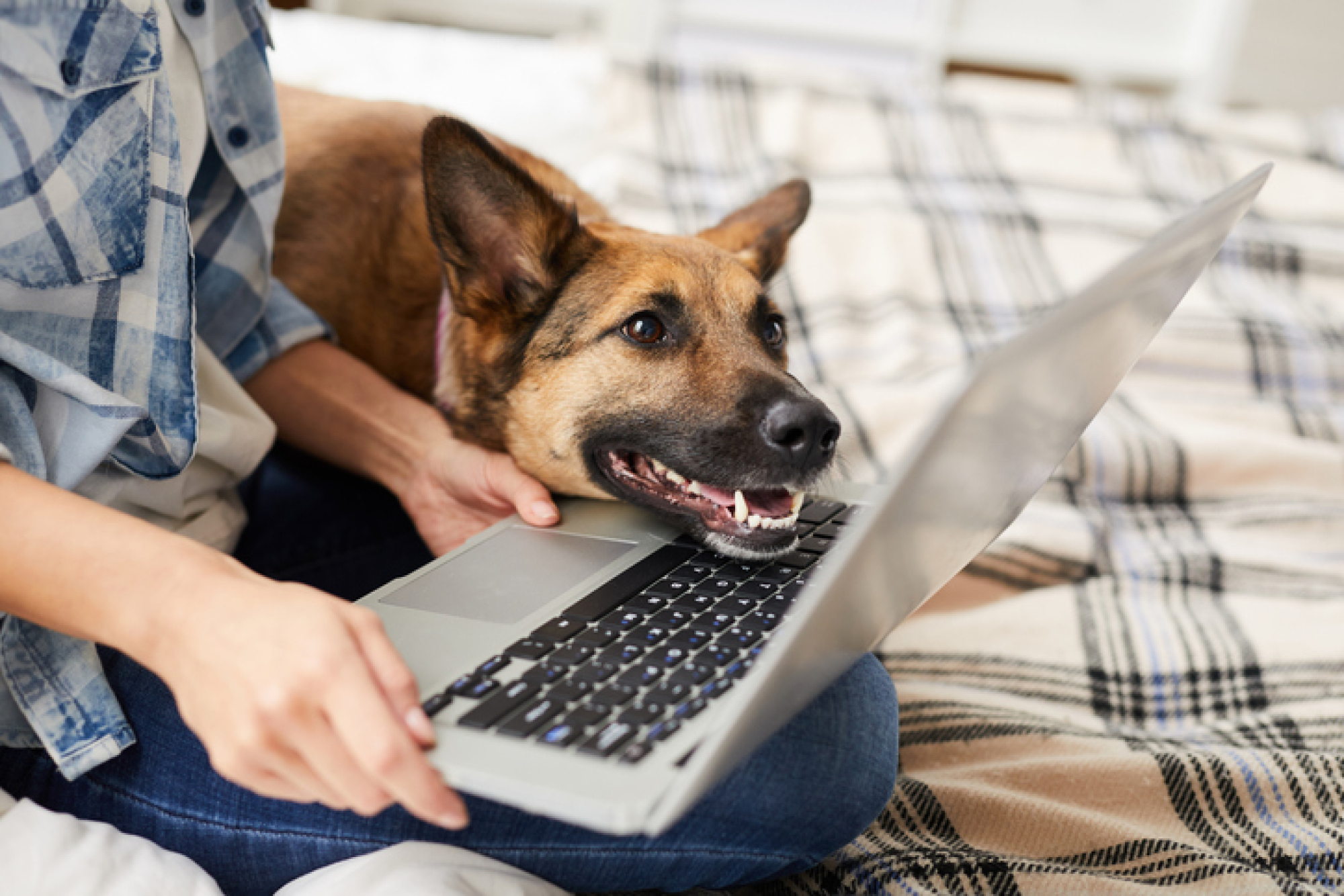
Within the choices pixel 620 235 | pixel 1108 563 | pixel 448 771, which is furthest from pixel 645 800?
pixel 1108 563

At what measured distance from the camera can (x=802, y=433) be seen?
1.10 meters

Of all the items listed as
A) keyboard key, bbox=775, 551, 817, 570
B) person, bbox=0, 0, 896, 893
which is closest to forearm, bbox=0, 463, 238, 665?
person, bbox=0, 0, 896, 893

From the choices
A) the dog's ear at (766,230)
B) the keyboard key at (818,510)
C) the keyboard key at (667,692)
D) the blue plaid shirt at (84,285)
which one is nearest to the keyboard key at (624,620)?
the keyboard key at (667,692)

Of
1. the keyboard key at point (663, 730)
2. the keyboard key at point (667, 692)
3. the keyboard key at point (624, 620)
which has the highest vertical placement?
the keyboard key at point (663, 730)

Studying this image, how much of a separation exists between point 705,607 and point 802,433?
26cm

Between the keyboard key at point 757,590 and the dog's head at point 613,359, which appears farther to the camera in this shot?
the dog's head at point 613,359

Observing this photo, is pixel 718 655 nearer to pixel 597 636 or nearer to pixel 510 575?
pixel 597 636

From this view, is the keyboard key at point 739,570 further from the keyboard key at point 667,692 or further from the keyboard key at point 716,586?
the keyboard key at point 667,692

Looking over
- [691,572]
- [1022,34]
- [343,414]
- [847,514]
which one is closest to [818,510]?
[847,514]

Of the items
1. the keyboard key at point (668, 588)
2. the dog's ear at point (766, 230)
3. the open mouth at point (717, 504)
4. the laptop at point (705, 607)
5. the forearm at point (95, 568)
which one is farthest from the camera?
the dog's ear at point (766, 230)

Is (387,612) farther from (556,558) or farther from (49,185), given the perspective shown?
(49,185)

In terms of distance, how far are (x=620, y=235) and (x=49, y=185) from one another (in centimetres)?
68

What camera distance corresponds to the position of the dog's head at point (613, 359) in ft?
3.71

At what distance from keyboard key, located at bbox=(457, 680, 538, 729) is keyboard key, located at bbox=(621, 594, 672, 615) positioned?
0.55ft
